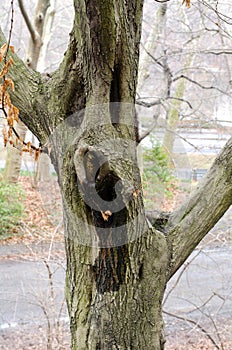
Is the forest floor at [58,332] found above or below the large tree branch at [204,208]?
below

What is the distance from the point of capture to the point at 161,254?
183 cm

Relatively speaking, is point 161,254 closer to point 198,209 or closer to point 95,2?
point 198,209

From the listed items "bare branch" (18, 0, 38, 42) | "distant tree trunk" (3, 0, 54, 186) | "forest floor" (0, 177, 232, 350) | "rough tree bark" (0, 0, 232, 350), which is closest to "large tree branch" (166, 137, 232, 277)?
"rough tree bark" (0, 0, 232, 350)

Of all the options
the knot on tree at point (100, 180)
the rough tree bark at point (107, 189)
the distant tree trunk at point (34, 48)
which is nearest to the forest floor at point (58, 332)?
the distant tree trunk at point (34, 48)

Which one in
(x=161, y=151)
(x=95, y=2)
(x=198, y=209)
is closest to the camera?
(x=95, y=2)

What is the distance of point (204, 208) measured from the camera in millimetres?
1887

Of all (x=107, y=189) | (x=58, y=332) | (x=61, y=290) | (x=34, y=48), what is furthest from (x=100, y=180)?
(x=34, y=48)

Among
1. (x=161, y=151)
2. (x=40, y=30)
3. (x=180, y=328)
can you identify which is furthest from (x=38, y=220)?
(x=180, y=328)

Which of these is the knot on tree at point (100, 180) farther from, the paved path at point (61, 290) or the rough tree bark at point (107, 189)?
the paved path at point (61, 290)

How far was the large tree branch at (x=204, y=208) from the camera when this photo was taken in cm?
188

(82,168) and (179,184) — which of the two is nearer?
(82,168)

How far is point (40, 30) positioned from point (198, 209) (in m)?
6.63

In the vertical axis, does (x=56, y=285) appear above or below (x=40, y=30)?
below

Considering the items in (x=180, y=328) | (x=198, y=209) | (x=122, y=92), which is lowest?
(x=180, y=328)
